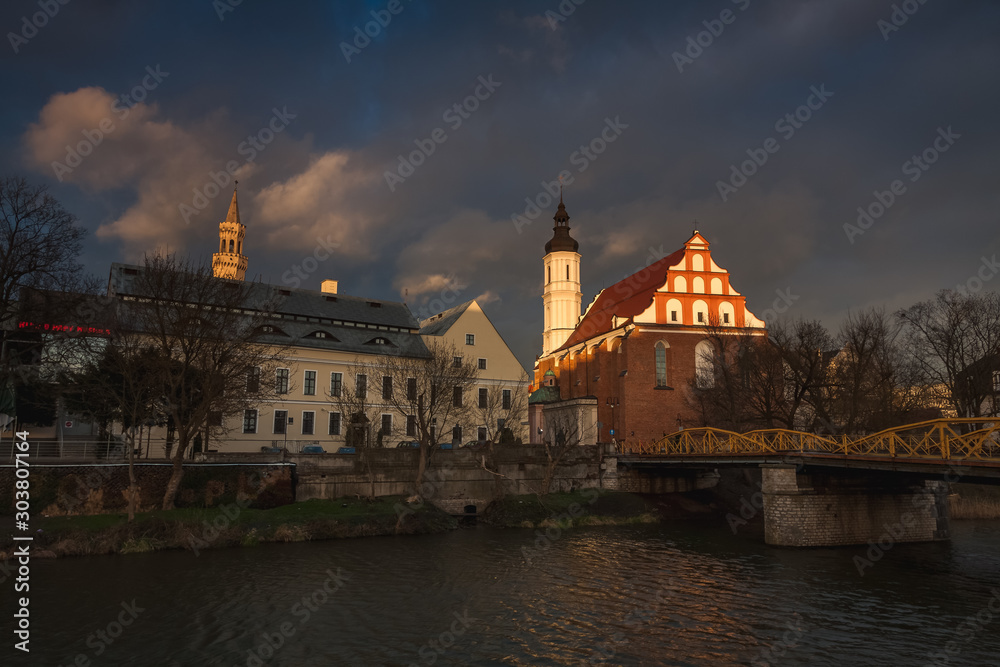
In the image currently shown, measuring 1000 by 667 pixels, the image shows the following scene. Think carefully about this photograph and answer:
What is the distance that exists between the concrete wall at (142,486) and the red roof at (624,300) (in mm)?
35848

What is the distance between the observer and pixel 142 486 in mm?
32344

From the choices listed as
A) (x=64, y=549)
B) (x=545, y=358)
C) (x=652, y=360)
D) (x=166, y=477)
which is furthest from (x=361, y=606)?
(x=545, y=358)

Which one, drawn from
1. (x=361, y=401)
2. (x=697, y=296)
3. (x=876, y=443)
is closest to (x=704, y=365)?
(x=697, y=296)

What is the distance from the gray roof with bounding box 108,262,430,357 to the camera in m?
51.7

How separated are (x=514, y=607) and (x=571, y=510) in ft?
67.8

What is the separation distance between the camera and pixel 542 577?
81.4ft

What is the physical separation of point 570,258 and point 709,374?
2889 cm

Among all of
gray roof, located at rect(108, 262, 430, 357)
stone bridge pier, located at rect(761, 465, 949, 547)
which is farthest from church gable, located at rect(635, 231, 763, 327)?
stone bridge pier, located at rect(761, 465, 949, 547)

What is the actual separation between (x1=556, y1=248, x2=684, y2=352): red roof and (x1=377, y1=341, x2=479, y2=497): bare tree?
56.8ft

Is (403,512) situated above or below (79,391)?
below

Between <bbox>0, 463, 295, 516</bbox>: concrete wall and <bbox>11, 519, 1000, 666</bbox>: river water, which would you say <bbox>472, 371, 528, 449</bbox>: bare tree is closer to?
<bbox>0, 463, 295, 516</bbox>: concrete wall

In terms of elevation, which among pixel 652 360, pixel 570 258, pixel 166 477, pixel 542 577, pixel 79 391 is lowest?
pixel 542 577

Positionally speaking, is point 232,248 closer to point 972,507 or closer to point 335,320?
point 335,320

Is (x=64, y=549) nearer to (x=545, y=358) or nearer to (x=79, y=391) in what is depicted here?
(x=79, y=391)
